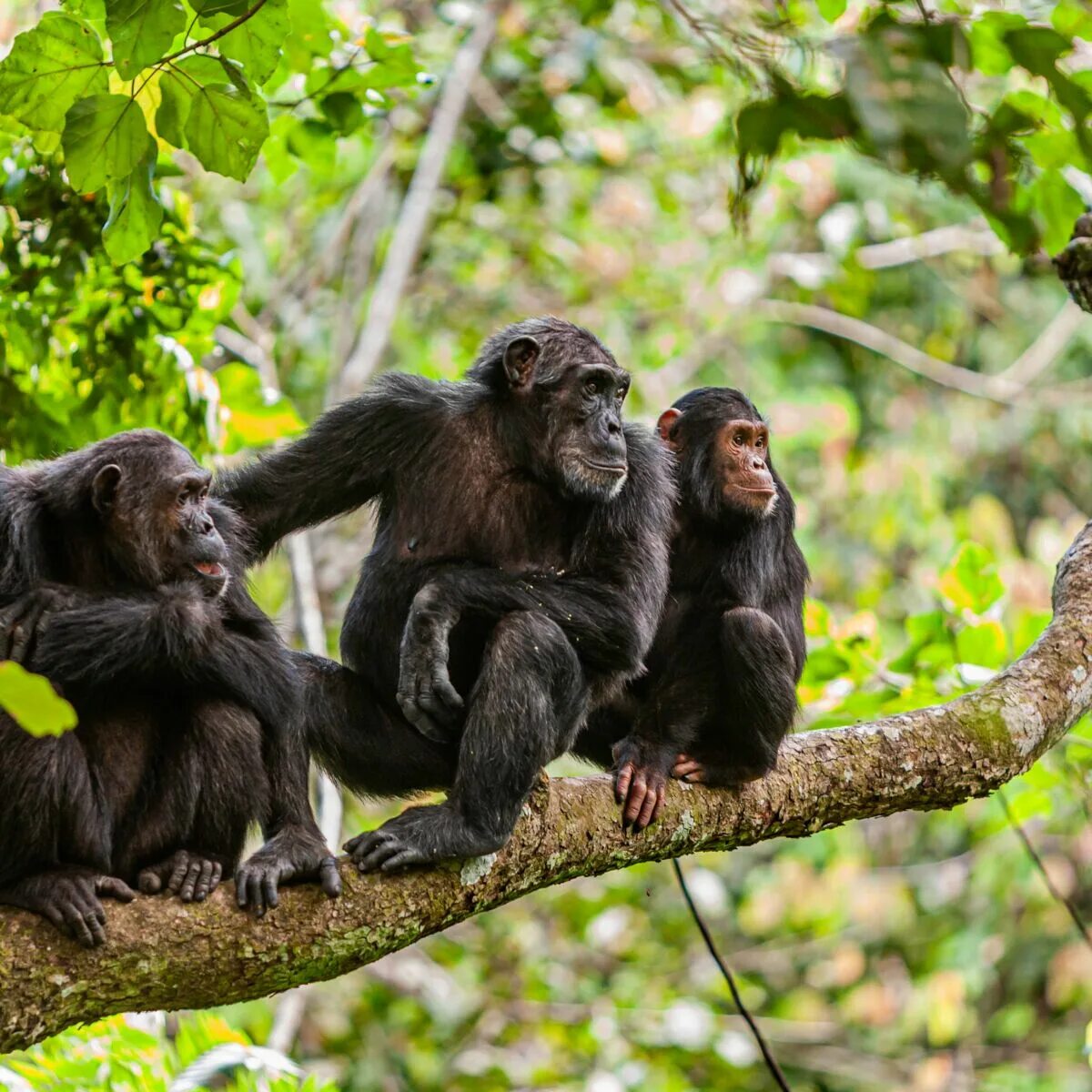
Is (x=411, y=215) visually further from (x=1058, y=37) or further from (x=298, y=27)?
(x=1058, y=37)

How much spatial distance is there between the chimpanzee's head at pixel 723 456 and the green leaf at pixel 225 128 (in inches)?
87.3

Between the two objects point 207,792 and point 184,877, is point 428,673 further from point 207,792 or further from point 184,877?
point 184,877

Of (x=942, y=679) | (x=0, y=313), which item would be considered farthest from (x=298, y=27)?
(x=942, y=679)

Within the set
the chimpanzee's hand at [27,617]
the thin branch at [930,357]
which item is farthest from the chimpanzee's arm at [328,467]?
the thin branch at [930,357]

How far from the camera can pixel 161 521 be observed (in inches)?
138

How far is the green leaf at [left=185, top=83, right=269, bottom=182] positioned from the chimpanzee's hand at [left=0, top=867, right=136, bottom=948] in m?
1.51

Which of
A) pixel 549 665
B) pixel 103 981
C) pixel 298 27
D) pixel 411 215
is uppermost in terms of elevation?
pixel 298 27

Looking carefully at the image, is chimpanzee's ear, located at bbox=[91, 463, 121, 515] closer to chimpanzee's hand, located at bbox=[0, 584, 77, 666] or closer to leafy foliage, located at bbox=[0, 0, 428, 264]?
chimpanzee's hand, located at bbox=[0, 584, 77, 666]

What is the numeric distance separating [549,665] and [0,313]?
2168mm

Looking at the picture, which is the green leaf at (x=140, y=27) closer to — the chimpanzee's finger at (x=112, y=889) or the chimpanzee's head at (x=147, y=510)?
the chimpanzee's head at (x=147, y=510)

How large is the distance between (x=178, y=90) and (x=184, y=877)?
171 centimetres

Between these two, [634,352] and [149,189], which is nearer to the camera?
[149,189]

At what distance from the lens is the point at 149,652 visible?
3.26 m

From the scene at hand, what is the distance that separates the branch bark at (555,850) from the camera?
2.77 meters
